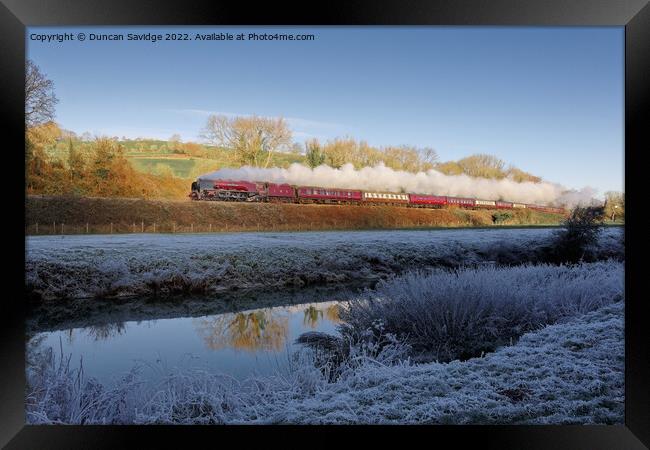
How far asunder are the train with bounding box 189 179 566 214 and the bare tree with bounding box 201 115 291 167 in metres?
0.33

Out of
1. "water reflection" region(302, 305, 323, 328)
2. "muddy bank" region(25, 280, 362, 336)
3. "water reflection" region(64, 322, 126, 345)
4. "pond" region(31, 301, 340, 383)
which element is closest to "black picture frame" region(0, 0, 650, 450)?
"pond" region(31, 301, 340, 383)

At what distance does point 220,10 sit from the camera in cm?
321

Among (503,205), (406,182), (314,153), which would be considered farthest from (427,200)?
(314,153)

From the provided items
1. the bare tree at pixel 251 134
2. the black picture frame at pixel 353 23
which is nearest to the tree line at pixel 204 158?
the bare tree at pixel 251 134

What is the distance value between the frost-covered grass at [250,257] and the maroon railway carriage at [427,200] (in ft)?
1.00

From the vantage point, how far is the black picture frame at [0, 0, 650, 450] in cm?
318

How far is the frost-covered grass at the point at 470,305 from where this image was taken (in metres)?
4.26

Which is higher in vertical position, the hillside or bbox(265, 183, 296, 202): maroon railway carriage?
bbox(265, 183, 296, 202): maroon railway carriage

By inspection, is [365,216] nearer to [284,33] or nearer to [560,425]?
[284,33]

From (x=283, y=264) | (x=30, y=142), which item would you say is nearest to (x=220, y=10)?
(x=30, y=142)

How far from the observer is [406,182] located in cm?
474

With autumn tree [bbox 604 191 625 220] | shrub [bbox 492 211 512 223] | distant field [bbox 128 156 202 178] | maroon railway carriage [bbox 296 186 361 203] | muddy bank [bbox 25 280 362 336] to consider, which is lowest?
muddy bank [bbox 25 280 362 336]

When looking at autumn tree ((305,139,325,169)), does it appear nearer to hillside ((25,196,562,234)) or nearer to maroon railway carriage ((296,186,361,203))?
maroon railway carriage ((296,186,361,203))

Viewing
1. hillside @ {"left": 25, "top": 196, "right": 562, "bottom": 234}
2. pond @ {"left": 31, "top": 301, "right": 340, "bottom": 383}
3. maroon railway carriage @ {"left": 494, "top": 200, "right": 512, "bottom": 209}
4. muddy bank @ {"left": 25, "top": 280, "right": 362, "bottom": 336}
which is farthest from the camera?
maroon railway carriage @ {"left": 494, "top": 200, "right": 512, "bottom": 209}
